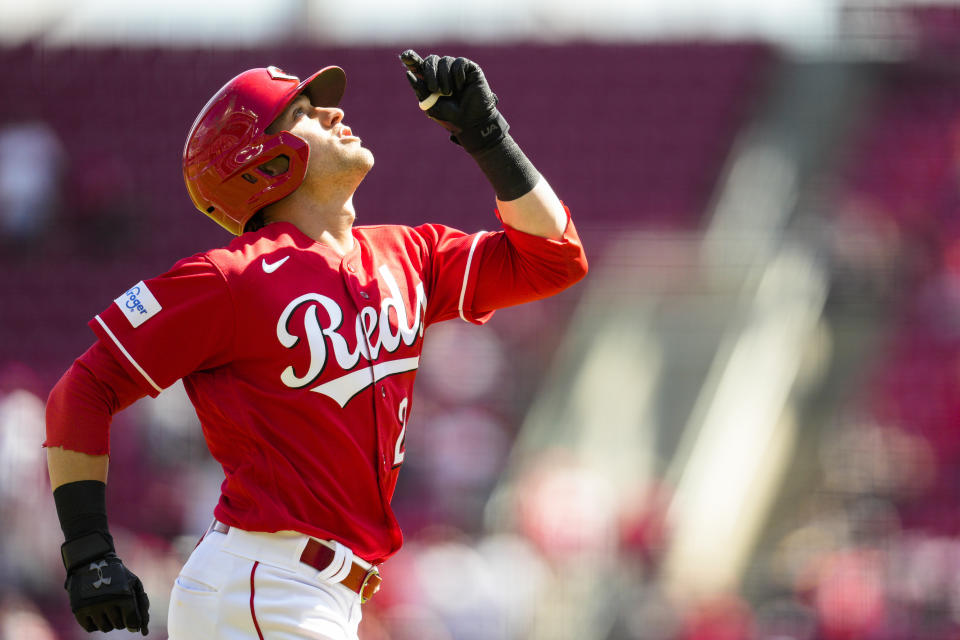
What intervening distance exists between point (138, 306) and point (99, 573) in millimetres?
537

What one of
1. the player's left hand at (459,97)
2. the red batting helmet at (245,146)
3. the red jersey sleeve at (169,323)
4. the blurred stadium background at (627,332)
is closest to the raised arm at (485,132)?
the player's left hand at (459,97)

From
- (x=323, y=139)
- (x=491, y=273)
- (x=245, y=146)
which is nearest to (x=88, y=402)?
(x=245, y=146)

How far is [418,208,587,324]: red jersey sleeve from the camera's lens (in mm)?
2922

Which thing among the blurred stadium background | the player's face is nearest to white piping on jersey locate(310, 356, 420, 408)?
the player's face

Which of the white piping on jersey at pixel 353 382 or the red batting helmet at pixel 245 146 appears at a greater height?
the red batting helmet at pixel 245 146

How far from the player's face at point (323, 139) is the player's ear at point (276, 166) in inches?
2.2

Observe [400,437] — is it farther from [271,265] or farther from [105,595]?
[105,595]

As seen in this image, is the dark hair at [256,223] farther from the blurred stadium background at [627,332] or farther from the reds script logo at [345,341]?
the blurred stadium background at [627,332]

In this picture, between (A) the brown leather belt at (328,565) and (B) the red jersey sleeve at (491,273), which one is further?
(B) the red jersey sleeve at (491,273)

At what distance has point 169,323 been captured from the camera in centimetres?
249

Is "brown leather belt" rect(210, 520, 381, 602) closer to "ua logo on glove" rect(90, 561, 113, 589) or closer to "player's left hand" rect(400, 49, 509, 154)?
"ua logo on glove" rect(90, 561, 113, 589)

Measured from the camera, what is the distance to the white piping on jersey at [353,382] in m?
2.64

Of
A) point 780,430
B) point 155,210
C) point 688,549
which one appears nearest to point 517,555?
point 688,549

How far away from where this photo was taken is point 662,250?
8.45 m
